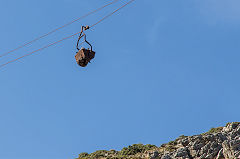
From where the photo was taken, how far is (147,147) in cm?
8450

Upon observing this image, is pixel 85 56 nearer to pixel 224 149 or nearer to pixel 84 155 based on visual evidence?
pixel 224 149

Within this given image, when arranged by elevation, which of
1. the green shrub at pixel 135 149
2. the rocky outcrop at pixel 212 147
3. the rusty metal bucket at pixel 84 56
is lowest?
the rusty metal bucket at pixel 84 56

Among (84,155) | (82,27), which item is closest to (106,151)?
(84,155)

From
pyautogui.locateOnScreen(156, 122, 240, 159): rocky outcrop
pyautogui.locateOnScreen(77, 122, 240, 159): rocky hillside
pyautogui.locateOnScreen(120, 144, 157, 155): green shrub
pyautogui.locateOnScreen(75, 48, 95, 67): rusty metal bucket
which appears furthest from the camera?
pyautogui.locateOnScreen(120, 144, 157, 155): green shrub

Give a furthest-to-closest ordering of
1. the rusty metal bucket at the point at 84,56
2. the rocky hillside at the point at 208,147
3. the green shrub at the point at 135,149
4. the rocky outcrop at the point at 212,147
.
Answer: the green shrub at the point at 135,149 → the rocky hillside at the point at 208,147 → the rocky outcrop at the point at 212,147 → the rusty metal bucket at the point at 84,56

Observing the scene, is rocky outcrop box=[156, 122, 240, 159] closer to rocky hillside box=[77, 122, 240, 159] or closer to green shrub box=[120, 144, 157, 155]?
rocky hillside box=[77, 122, 240, 159]

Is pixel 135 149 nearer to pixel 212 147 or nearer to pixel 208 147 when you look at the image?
pixel 208 147

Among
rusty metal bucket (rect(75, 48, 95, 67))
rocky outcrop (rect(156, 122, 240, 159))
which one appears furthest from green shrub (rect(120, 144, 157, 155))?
rusty metal bucket (rect(75, 48, 95, 67))

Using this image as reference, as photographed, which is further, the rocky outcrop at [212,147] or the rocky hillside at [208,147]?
the rocky hillside at [208,147]

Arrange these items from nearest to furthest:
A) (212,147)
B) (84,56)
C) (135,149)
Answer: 1. (84,56)
2. (212,147)
3. (135,149)

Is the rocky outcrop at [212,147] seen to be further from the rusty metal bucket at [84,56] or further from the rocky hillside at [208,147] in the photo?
the rusty metal bucket at [84,56]

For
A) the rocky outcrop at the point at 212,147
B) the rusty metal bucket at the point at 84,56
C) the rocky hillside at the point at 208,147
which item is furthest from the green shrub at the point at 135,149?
the rusty metal bucket at the point at 84,56

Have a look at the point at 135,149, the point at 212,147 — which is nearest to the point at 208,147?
the point at 212,147

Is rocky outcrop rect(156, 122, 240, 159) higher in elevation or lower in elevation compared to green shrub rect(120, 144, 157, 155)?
lower
